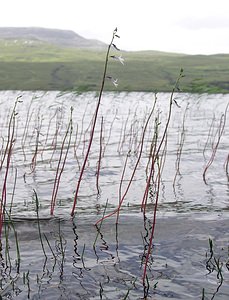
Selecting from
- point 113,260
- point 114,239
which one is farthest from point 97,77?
point 113,260

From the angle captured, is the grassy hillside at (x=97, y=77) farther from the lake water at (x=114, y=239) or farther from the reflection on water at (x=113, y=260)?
the reflection on water at (x=113, y=260)

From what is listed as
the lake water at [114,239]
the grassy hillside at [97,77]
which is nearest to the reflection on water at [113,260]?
the lake water at [114,239]

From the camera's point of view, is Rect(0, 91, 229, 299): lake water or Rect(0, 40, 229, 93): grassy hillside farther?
Rect(0, 40, 229, 93): grassy hillside

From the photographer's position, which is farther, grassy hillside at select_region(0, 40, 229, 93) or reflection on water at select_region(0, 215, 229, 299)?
Answer: grassy hillside at select_region(0, 40, 229, 93)

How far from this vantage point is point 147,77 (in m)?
101

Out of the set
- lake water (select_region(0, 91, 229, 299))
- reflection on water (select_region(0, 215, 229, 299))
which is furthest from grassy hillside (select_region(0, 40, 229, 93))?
reflection on water (select_region(0, 215, 229, 299))

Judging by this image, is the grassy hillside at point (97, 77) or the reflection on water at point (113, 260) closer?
the reflection on water at point (113, 260)

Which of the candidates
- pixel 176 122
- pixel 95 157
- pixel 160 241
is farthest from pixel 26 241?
pixel 176 122

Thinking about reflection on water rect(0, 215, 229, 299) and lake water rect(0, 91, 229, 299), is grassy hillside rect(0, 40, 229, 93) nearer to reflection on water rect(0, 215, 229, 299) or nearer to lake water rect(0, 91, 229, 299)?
lake water rect(0, 91, 229, 299)

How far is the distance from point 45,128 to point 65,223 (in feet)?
58.4

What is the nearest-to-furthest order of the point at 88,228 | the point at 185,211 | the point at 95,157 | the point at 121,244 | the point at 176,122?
the point at 121,244
the point at 88,228
the point at 185,211
the point at 95,157
the point at 176,122

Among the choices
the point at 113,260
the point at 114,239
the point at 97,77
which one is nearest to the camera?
the point at 113,260

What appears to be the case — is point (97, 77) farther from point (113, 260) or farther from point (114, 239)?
point (113, 260)

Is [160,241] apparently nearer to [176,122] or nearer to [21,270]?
Result: [21,270]
